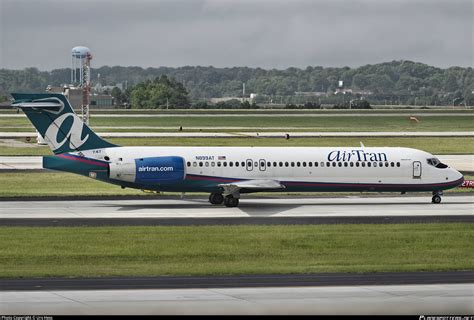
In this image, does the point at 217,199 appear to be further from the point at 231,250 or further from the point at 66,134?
the point at 231,250

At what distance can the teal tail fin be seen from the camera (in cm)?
5078

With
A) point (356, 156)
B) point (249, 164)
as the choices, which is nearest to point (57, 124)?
point (249, 164)

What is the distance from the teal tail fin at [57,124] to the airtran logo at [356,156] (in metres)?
12.8

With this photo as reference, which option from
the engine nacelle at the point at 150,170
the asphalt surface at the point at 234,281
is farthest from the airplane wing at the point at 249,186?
the asphalt surface at the point at 234,281

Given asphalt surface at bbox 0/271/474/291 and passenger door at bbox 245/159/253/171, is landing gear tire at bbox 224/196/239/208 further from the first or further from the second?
asphalt surface at bbox 0/271/474/291

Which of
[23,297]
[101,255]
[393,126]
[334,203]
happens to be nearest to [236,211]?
[334,203]

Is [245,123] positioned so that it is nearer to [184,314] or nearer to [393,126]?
[393,126]

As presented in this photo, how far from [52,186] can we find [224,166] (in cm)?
1457

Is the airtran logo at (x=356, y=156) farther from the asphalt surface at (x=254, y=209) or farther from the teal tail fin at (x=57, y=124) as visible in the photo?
the teal tail fin at (x=57, y=124)

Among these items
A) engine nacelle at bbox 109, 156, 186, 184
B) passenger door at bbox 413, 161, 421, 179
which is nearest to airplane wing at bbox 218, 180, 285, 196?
engine nacelle at bbox 109, 156, 186, 184

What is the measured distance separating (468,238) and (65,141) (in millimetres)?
21954

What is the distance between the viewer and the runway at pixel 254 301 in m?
25.9

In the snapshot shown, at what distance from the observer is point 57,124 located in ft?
167

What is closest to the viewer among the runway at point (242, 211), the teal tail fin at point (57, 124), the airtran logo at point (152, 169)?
the runway at point (242, 211)
